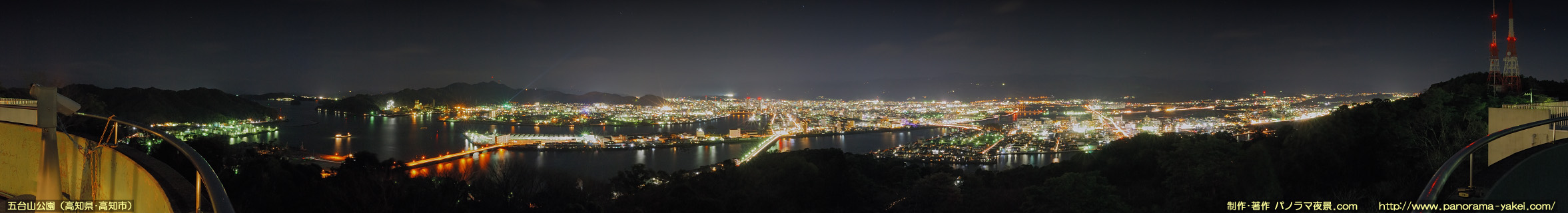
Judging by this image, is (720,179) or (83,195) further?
(720,179)

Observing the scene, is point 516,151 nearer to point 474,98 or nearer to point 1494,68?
point 1494,68

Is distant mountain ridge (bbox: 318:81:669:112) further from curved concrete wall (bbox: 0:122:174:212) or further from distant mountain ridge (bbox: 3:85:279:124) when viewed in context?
curved concrete wall (bbox: 0:122:174:212)

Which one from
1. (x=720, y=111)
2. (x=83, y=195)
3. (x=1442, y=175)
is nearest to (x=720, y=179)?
(x=83, y=195)

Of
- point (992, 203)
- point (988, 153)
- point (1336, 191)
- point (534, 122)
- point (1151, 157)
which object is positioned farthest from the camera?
point (534, 122)

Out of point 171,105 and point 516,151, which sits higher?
point 171,105

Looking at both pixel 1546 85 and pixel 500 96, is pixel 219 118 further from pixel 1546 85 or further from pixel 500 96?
pixel 500 96

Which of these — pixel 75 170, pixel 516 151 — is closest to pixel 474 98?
pixel 516 151

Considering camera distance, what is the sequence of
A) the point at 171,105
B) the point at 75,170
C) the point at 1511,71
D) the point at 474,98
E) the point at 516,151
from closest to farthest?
the point at 75,170, the point at 1511,71, the point at 516,151, the point at 171,105, the point at 474,98

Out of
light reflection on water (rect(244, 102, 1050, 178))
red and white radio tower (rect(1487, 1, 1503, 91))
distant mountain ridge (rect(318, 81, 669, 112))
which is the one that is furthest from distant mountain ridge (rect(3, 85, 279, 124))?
red and white radio tower (rect(1487, 1, 1503, 91))

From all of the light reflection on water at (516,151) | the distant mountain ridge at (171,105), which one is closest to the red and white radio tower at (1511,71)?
the light reflection on water at (516,151)
